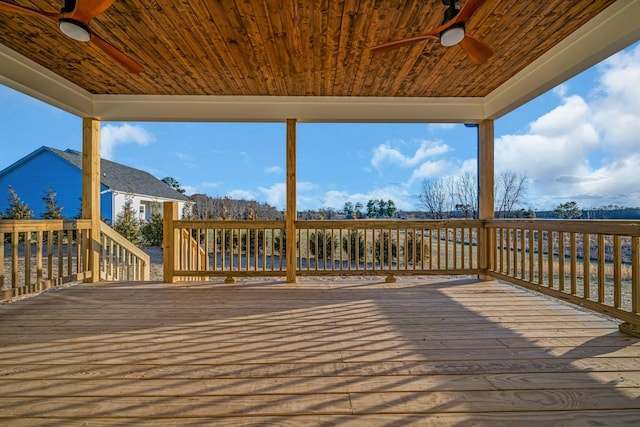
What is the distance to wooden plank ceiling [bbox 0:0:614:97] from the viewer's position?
2379 millimetres

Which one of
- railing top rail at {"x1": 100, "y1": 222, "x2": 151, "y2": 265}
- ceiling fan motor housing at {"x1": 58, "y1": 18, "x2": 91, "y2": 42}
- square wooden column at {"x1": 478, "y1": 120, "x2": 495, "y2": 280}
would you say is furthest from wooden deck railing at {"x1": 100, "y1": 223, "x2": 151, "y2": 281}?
square wooden column at {"x1": 478, "y1": 120, "x2": 495, "y2": 280}

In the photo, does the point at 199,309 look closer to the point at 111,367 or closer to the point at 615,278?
the point at 111,367

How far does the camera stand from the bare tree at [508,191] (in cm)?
456

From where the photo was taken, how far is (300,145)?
4484 mm

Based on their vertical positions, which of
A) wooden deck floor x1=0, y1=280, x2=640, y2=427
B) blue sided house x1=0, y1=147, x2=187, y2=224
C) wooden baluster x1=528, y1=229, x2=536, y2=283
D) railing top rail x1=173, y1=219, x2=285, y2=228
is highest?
blue sided house x1=0, y1=147, x2=187, y2=224

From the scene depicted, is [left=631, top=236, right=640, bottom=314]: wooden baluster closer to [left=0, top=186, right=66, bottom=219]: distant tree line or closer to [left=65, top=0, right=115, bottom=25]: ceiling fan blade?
[left=65, top=0, right=115, bottom=25]: ceiling fan blade

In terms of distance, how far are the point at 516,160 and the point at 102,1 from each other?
5557mm

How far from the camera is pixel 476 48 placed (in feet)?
7.77

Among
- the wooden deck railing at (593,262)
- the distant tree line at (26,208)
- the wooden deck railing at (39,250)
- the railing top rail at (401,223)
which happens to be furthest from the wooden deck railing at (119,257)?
the wooden deck railing at (593,262)

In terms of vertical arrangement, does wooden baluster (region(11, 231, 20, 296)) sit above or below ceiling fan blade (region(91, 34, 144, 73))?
below

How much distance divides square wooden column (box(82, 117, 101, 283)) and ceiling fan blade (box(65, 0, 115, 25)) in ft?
8.46

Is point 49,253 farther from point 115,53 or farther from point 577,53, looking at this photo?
point 577,53

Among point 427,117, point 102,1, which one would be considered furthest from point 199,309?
point 427,117

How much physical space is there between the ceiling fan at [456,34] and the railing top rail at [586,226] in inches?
68.2
